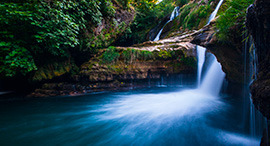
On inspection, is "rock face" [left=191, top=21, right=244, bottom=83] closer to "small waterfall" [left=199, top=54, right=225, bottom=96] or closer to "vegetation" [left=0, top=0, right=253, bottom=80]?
"vegetation" [left=0, top=0, right=253, bottom=80]

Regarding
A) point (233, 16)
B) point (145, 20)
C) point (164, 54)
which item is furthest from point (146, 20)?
point (233, 16)

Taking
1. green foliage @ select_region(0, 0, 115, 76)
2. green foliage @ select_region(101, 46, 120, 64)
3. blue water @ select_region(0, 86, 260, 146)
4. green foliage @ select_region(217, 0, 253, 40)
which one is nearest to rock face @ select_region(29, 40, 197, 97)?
green foliage @ select_region(101, 46, 120, 64)

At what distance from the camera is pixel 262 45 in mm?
1550

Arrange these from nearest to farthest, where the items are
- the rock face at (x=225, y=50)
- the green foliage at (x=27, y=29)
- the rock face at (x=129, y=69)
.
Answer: the green foliage at (x=27, y=29) → the rock face at (x=225, y=50) → the rock face at (x=129, y=69)

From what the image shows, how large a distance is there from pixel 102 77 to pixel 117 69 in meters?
0.92

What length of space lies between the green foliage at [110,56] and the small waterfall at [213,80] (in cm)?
569

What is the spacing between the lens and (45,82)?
4.94 m

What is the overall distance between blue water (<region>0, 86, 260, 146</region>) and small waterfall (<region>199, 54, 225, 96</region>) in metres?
2.02

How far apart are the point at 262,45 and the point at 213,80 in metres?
5.72

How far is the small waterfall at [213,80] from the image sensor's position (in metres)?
6.02

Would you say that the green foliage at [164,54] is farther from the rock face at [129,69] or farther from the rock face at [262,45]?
the rock face at [262,45]

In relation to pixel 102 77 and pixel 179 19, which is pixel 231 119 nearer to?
pixel 102 77

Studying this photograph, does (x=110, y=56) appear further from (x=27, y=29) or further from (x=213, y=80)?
(x=213, y=80)

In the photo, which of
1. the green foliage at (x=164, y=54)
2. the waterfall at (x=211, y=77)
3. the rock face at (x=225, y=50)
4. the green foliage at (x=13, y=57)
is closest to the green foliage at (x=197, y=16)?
the waterfall at (x=211, y=77)
